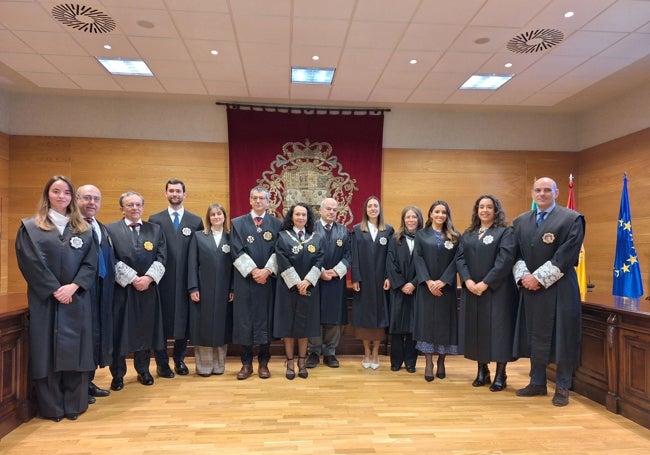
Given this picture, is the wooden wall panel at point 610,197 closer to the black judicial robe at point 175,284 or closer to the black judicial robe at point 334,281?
the black judicial robe at point 334,281

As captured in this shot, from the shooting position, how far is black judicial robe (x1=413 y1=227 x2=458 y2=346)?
3.96 meters

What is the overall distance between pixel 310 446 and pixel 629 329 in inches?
93.3

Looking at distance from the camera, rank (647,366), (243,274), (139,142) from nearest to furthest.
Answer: (647,366)
(243,274)
(139,142)

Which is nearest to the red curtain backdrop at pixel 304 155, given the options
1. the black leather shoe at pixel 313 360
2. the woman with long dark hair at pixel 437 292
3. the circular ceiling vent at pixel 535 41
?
the circular ceiling vent at pixel 535 41

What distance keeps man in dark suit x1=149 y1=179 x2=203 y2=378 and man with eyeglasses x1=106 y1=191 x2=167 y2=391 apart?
152mm

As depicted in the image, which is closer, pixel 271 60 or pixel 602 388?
pixel 602 388

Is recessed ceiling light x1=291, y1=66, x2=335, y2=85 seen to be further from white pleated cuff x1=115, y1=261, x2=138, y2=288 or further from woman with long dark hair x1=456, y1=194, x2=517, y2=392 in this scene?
white pleated cuff x1=115, y1=261, x2=138, y2=288

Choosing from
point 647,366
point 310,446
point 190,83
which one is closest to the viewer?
point 310,446

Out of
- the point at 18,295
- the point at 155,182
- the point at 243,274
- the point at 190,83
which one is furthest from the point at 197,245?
the point at 155,182

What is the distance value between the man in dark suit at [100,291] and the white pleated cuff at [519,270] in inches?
126

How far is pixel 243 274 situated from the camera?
395 centimetres

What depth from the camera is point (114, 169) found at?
22.4 ft

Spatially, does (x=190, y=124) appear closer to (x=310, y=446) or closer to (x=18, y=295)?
(x=18, y=295)

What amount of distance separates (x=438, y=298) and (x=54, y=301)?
2980 millimetres
